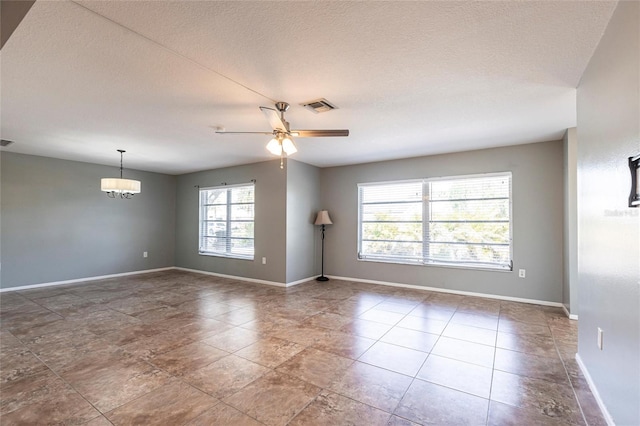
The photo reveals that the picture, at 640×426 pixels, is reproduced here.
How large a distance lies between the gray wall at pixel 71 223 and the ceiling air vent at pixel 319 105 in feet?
18.4

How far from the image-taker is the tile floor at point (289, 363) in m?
1.97

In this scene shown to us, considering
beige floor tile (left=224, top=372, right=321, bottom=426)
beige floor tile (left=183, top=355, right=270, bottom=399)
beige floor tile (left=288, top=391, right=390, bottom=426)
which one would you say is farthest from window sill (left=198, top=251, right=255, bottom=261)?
beige floor tile (left=288, top=391, right=390, bottom=426)

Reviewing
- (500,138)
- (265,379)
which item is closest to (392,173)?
(500,138)

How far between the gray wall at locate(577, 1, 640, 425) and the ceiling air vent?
6.68 feet

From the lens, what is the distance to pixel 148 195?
7238 mm

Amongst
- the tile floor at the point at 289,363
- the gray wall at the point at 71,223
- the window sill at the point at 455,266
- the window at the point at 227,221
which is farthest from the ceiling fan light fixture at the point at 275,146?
the gray wall at the point at 71,223

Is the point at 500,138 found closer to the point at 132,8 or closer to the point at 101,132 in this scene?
the point at 132,8

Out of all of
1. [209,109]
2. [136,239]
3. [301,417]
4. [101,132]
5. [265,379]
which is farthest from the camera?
[136,239]

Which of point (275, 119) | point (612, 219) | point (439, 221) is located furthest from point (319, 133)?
point (439, 221)

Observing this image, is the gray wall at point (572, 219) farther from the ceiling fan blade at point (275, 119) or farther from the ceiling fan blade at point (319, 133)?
the ceiling fan blade at point (275, 119)

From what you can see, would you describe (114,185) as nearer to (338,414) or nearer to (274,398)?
(274,398)

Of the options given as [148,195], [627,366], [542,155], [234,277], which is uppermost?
[542,155]

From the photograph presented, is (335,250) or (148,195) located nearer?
(335,250)

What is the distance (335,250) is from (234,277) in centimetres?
225
